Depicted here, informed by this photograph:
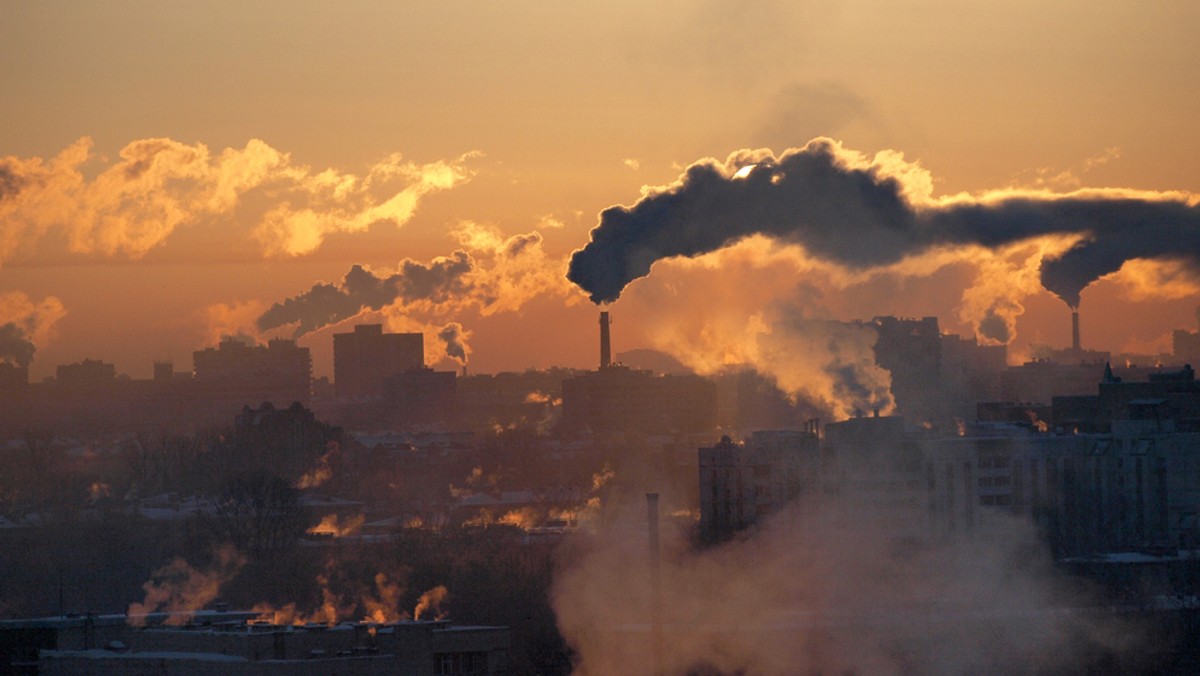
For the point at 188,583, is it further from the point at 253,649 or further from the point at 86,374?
the point at 86,374

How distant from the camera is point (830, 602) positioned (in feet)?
184

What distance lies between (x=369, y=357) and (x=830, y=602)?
133 meters

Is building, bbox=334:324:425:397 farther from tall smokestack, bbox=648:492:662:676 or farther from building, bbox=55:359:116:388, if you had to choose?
tall smokestack, bbox=648:492:662:676

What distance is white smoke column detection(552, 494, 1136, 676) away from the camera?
4972 cm

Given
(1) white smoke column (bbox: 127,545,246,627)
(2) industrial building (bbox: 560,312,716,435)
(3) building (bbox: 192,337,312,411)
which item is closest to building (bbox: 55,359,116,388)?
(3) building (bbox: 192,337,312,411)

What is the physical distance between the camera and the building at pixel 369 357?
184 meters

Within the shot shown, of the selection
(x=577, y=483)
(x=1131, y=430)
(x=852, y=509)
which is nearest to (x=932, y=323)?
(x=577, y=483)

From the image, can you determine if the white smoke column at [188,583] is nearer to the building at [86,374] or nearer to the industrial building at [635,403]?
the industrial building at [635,403]

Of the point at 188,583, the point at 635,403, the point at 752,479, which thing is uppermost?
the point at 635,403

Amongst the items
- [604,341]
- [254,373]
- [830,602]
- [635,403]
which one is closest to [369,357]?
[254,373]

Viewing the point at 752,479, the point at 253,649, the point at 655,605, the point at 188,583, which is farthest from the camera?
the point at 188,583

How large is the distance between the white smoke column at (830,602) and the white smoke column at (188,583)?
936cm

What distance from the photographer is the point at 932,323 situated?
10862 cm

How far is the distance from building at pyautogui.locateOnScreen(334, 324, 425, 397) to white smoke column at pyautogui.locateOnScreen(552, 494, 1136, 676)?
117061mm
